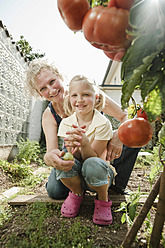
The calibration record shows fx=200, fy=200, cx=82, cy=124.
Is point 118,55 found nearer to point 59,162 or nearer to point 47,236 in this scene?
point 59,162

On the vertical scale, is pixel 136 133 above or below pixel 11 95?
below

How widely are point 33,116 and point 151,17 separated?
5112mm

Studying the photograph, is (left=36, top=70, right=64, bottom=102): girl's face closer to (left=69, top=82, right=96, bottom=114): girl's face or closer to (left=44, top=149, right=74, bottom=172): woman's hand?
(left=69, top=82, right=96, bottom=114): girl's face

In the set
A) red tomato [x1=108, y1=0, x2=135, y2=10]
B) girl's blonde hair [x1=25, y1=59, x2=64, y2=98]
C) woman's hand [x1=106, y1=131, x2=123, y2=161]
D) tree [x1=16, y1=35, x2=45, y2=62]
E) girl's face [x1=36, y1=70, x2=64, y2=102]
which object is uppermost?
tree [x1=16, y1=35, x2=45, y2=62]

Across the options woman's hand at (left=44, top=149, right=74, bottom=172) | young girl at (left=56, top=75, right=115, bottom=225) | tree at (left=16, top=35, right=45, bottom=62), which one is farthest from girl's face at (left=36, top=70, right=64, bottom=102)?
tree at (left=16, top=35, right=45, bottom=62)

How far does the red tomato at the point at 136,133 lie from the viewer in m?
0.61

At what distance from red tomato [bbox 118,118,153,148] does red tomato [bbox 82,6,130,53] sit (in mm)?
260

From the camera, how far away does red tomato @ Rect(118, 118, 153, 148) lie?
2.01 ft

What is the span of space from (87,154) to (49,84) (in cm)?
79

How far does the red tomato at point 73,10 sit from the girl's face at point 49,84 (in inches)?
52.4

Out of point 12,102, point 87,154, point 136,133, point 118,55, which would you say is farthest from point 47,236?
point 12,102

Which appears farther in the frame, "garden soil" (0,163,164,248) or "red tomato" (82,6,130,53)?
"garden soil" (0,163,164,248)

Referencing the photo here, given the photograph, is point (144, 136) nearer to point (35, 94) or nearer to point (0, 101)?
point (35, 94)

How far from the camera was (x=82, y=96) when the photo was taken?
1.58m
